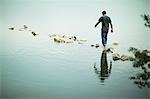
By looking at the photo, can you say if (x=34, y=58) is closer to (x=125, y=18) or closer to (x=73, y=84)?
(x=73, y=84)

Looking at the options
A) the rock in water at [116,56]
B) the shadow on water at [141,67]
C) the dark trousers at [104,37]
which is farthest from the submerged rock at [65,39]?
the shadow on water at [141,67]

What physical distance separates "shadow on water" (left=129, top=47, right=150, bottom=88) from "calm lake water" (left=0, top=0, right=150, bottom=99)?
3.0 inches

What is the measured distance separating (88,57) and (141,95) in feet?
3.60

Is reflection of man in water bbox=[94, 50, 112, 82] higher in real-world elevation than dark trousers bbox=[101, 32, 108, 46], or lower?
lower

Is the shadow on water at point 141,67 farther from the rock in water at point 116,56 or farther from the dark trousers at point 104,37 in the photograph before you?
the dark trousers at point 104,37

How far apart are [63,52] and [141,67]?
133 cm

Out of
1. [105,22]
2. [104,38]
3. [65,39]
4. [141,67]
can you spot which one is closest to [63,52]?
[65,39]

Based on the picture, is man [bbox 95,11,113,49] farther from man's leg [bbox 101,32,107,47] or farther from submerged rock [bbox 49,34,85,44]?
submerged rock [bbox 49,34,85,44]

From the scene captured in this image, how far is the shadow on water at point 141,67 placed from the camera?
15.1ft

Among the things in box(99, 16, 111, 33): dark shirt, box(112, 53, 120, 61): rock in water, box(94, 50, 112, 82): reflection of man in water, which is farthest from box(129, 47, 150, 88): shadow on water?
box(99, 16, 111, 33): dark shirt

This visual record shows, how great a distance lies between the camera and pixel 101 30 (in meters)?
4.75

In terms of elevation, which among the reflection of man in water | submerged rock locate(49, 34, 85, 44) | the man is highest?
the man

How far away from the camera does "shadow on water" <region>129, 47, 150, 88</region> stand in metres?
4.61

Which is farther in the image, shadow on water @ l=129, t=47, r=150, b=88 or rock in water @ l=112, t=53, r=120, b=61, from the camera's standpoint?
rock in water @ l=112, t=53, r=120, b=61
